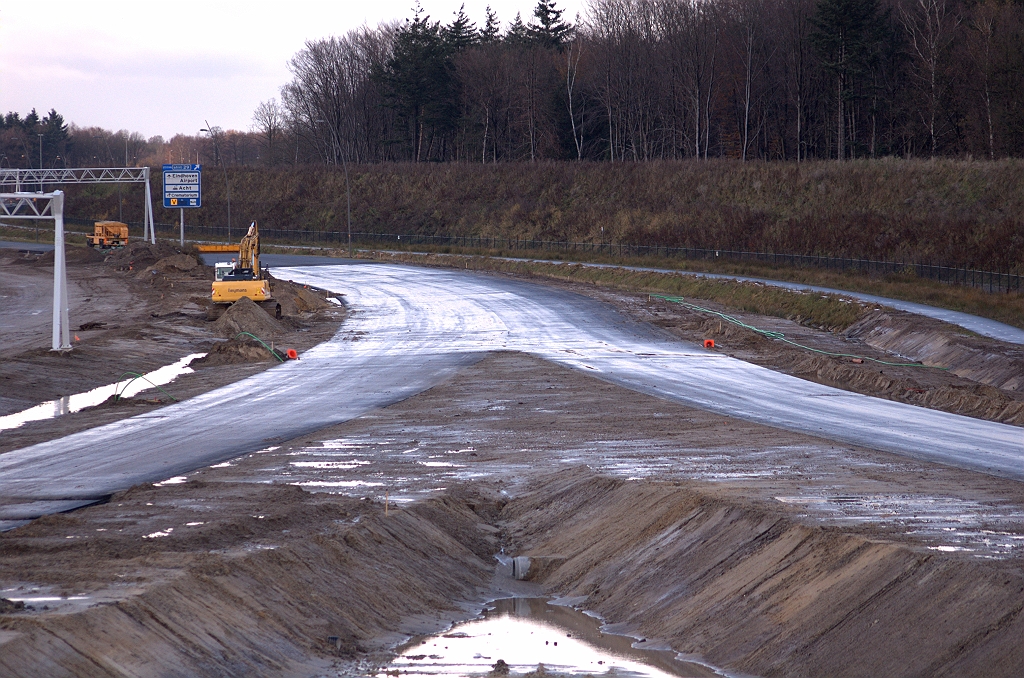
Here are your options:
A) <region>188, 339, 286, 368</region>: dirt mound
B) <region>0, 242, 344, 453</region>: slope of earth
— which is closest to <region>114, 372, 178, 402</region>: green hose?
<region>0, 242, 344, 453</region>: slope of earth

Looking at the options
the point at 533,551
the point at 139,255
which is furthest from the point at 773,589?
the point at 139,255

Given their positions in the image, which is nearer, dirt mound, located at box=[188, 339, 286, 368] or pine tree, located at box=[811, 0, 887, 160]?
dirt mound, located at box=[188, 339, 286, 368]

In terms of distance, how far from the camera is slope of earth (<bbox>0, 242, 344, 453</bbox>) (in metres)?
23.7

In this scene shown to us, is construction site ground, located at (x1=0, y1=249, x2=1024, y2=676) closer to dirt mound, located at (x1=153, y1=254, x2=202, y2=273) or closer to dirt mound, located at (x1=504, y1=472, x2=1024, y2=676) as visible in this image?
dirt mound, located at (x1=504, y1=472, x2=1024, y2=676)

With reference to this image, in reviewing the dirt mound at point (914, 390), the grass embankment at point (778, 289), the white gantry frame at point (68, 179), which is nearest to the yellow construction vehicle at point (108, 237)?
the white gantry frame at point (68, 179)

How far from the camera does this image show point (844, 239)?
6594 centimetres

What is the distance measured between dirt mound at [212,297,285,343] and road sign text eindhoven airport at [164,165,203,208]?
1545 inches

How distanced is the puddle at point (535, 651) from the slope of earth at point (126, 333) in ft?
38.0

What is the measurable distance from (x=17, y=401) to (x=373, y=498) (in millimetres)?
13326

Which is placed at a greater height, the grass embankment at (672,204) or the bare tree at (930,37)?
the bare tree at (930,37)

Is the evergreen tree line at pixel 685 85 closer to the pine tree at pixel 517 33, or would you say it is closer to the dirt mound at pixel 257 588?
the pine tree at pixel 517 33

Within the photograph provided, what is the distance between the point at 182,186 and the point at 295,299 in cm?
3347

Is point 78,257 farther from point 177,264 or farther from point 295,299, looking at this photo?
point 295,299

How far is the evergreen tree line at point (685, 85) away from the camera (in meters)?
73.8
